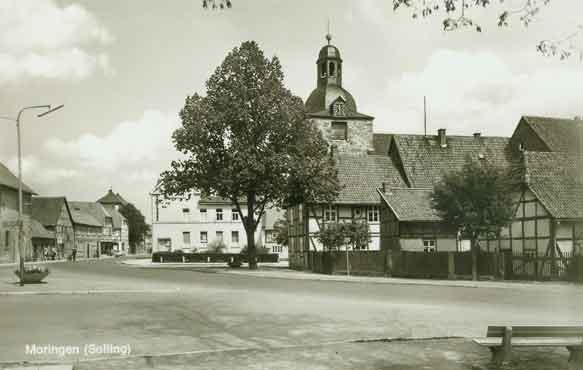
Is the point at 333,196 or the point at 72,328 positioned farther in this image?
the point at 333,196

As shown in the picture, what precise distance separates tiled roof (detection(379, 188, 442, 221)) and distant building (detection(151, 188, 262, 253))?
42.1 meters

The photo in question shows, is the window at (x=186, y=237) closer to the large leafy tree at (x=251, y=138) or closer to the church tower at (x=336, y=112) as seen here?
the church tower at (x=336, y=112)

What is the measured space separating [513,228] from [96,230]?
100574 millimetres

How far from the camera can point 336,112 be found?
2822 inches

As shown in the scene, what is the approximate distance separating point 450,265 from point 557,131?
2000 centimetres

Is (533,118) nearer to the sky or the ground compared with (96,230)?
nearer to the sky

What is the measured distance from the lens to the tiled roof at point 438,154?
52.8 metres

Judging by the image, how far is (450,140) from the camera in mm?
56062

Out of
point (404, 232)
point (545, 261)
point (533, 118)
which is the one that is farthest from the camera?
point (533, 118)

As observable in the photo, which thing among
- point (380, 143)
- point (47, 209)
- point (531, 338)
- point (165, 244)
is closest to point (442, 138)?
point (380, 143)

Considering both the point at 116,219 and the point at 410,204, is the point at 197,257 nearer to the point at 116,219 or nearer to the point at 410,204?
the point at 410,204

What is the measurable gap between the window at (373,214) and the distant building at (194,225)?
36.0 m

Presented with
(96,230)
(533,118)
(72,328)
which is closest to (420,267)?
(533,118)

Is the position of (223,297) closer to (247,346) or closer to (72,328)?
(72,328)
